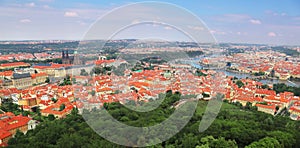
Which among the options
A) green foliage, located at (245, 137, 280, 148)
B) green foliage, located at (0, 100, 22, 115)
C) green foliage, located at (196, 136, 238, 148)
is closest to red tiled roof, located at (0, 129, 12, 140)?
green foliage, located at (0, 100, 22, 115)

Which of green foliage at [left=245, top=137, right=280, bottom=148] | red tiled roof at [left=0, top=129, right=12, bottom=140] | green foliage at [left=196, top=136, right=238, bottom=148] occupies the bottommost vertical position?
red tiled roof at [left=0, top=129, right=12, bottom=140]

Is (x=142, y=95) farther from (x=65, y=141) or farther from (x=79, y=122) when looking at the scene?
(x=65, y=141)

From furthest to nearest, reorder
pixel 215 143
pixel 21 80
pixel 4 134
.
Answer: pixel 21 80
pixel 4 134
pixel 215 143

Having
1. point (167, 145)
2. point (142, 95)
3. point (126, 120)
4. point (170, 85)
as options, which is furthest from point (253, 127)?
point (170, 85)

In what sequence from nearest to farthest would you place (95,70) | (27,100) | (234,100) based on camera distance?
(27,100)
(234,100)
(95,70)

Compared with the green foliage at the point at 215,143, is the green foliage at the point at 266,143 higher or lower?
lower

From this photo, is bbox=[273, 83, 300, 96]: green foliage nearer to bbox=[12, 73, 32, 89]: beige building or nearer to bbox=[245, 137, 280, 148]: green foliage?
bbox=[245, 137, 280, 148]: green foliage

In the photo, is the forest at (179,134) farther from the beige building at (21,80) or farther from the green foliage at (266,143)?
the beige building at (21,80)

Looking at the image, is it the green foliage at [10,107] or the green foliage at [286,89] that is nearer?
the green foliage at [10,107]

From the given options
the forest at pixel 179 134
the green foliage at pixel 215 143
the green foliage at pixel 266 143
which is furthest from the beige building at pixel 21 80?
the green foliage at pixel 266 143

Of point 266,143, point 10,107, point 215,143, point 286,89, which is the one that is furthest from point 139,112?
point 286,89

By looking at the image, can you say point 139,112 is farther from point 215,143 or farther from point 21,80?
point 21,80
